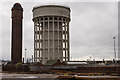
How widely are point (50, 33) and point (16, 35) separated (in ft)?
45.2

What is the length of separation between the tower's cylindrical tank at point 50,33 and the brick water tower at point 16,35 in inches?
268

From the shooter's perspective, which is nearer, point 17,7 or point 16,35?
point 16,35

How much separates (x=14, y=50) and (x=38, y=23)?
14.3 meters

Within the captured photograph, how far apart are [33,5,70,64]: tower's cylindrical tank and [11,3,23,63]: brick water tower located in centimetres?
681

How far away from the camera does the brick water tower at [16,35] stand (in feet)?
271

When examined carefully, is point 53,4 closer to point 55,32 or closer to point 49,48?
point 55,32

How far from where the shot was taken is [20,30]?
83.8 metres

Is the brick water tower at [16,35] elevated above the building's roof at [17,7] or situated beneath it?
situated beneath

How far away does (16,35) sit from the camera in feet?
272

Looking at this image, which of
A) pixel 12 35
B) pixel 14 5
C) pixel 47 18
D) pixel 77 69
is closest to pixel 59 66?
pixel 77 69

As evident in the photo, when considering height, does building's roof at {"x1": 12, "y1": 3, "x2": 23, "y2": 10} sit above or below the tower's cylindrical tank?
above

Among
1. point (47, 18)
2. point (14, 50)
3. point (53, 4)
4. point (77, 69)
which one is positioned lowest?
point (77, 69)

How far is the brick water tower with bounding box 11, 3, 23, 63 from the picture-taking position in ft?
271

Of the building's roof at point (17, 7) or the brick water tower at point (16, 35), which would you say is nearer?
the brick water tower at point (16, 35)
